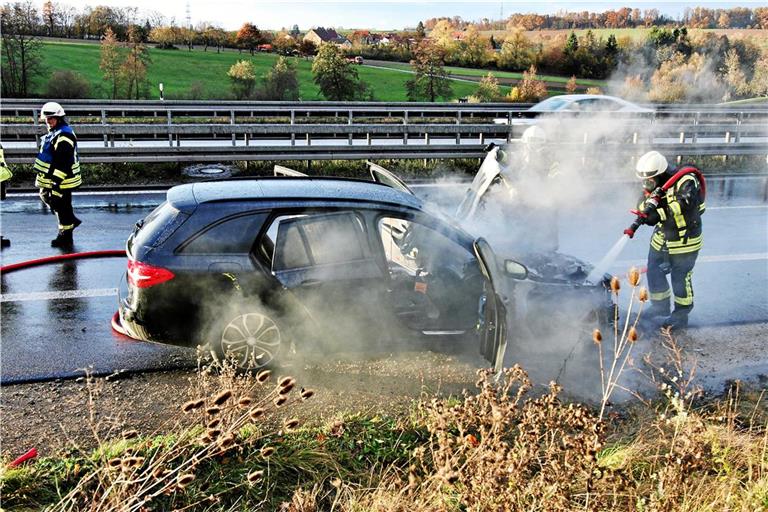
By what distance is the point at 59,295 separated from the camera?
7777 millimetres

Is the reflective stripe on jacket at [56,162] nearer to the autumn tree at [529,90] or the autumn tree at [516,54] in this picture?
the autumn tree at [529,90]

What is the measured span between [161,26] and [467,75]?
20178 mm

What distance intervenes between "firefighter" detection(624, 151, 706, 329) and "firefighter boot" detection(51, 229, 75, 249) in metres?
6.93

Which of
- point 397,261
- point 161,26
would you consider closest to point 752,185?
point 397,261

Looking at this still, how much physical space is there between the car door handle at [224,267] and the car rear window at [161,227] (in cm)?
43

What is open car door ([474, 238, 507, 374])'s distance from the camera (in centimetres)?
561

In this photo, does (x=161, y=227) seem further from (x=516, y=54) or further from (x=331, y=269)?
(x=516, y=54)

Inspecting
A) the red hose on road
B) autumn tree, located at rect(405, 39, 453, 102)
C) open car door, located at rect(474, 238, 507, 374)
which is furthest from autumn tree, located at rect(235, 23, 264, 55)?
open car door, located at rect(474, 238, 507, 374)

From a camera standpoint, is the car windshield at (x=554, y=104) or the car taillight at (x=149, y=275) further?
the car windshield at (x=554, y=104)

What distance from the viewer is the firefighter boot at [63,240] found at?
9555 millimetres

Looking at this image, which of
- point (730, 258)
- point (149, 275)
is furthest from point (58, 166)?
point (730, 258)

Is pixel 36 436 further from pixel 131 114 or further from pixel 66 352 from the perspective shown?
pixel 131 114

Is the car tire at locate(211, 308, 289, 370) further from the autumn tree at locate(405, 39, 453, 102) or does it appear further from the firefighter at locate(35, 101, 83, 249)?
the autumn tree at locate(405, 39, 453, 102)

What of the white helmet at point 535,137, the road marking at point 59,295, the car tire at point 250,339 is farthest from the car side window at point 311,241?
the road marking at point 59,295
